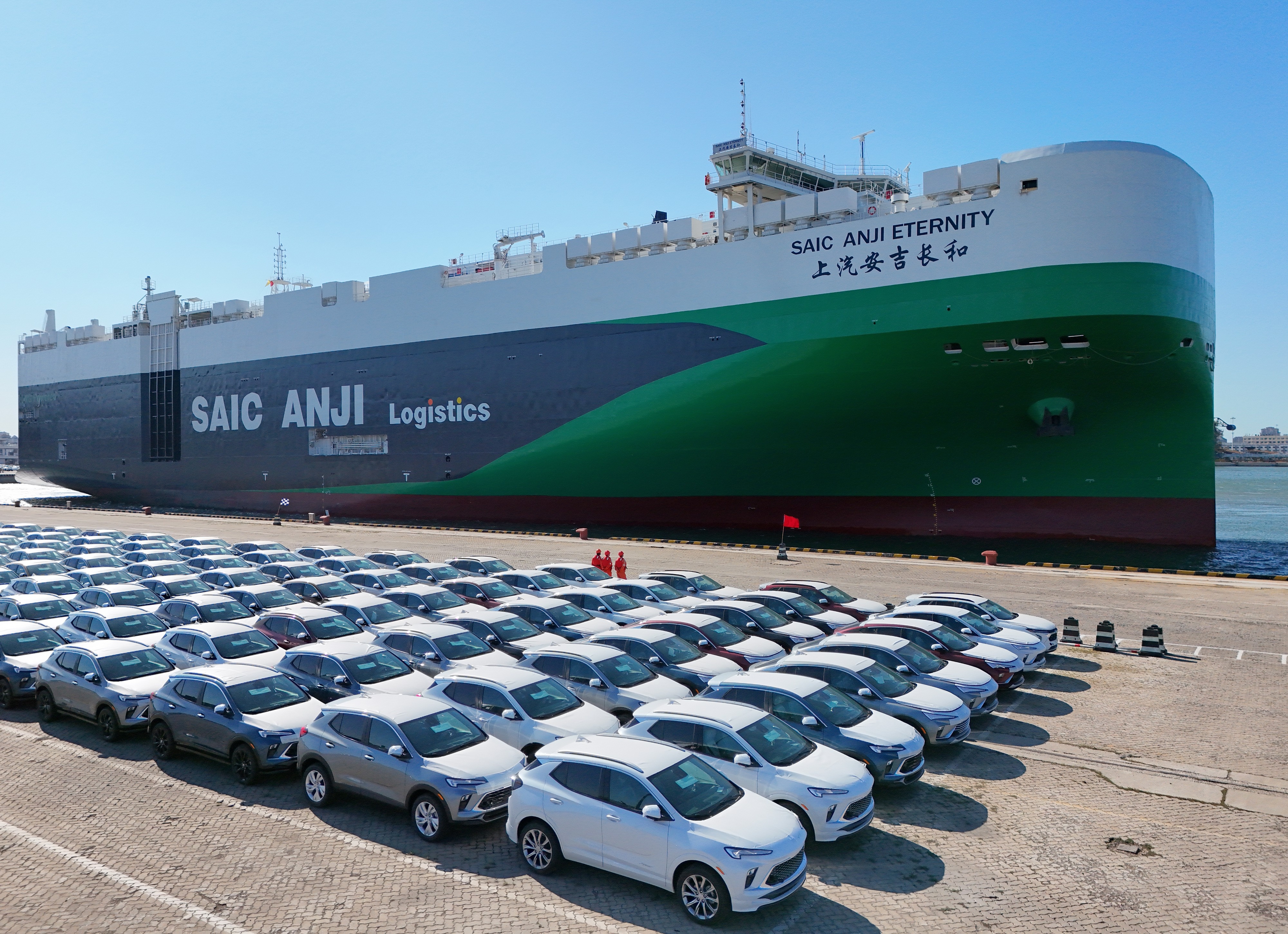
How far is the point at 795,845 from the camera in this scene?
7.05 m

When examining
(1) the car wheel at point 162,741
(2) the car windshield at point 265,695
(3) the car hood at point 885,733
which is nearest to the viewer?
(3) the car hood at point 885,733

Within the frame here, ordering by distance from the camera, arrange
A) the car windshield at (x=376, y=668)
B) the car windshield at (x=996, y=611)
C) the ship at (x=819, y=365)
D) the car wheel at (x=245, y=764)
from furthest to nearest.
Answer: the ship at (x=819, y=365) < the car windshield at (x=996, y=611) < the car windshield at (x=376, y=668) < the car wheel at (x=245, y=764)

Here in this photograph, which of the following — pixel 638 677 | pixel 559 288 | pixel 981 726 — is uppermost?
pixel 559 288

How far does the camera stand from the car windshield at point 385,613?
15445 millimetres

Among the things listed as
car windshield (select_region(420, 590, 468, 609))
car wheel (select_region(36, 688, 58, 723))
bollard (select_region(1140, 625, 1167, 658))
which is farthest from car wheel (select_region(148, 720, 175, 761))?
bollard (select_region(1140, 625, 1167, 658))

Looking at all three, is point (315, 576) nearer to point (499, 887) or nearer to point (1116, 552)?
point (499, 887)

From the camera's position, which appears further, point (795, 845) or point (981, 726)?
point (981, 726)

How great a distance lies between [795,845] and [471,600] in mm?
12274

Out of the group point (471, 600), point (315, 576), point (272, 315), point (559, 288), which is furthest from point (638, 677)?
point (272, 315)

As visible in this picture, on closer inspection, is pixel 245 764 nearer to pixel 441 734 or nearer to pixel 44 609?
pixel 441 734

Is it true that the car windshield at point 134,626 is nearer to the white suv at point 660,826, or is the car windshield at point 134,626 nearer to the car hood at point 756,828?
the white suv at point 660,826

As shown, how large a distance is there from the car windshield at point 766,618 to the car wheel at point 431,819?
8.16 m

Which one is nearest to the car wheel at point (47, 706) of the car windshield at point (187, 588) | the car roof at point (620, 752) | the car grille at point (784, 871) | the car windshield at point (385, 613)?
the car windshield at point (385, 613)

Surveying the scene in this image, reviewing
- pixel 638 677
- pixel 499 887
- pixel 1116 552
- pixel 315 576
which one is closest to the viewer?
pixel 499 887
